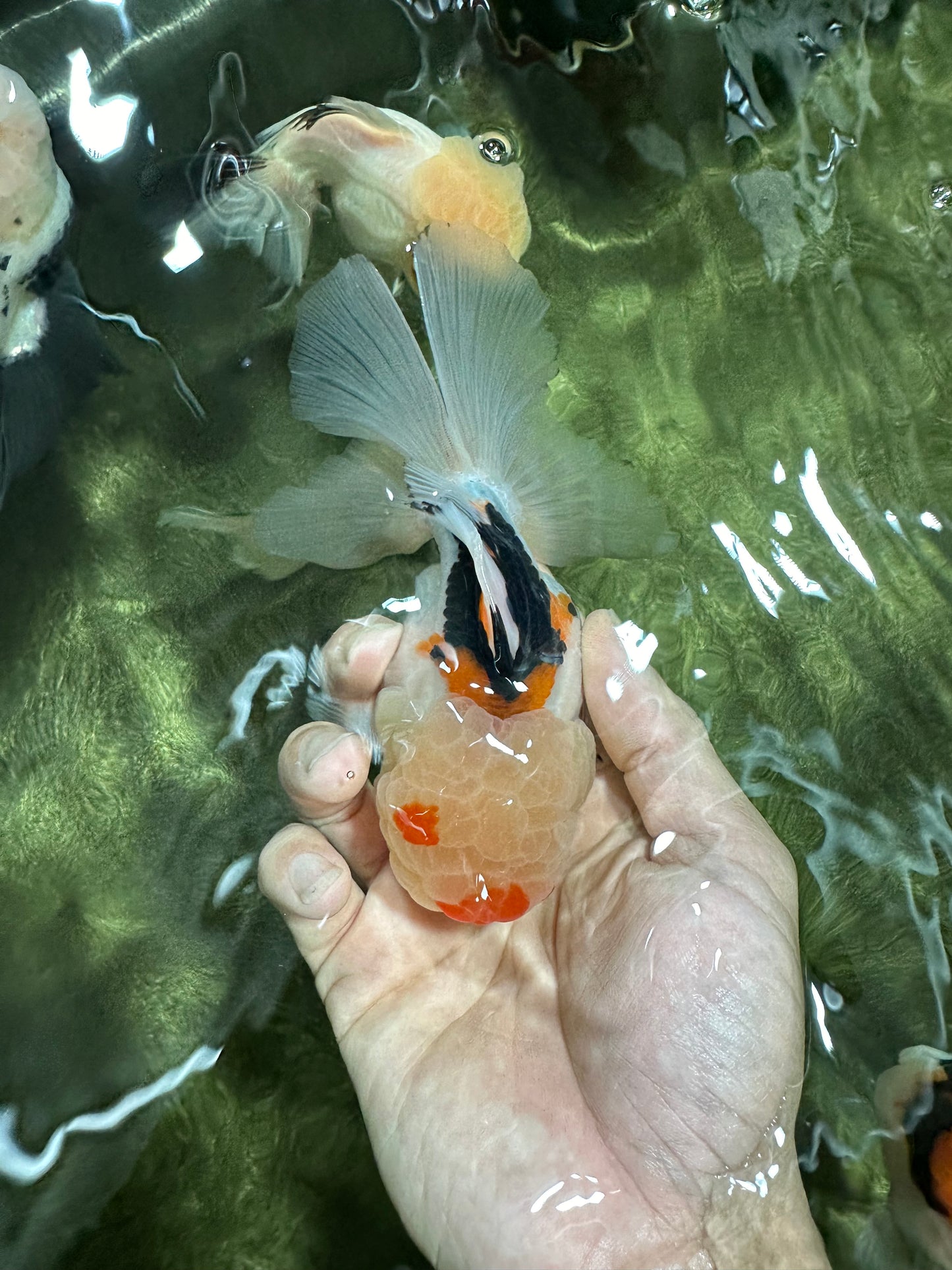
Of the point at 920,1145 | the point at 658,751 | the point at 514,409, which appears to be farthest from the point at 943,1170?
the point at 514,409

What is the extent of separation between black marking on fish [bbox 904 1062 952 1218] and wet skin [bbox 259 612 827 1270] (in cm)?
19

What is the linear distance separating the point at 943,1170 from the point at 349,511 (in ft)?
4.33

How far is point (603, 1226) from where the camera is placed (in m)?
1.35

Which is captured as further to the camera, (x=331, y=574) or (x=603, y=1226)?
(x=331, y=574)

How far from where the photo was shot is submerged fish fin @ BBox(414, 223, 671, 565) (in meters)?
1.54

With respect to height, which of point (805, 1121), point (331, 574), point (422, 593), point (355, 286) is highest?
point (355, 286)

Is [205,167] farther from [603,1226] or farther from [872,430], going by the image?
[603,1226]

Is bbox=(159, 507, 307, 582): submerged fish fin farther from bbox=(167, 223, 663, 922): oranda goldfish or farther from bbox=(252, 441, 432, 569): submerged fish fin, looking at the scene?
bbox=(252, 441, 432, 569): submerged fish fin

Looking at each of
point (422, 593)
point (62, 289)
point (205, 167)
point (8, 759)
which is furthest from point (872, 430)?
point (8, 759)

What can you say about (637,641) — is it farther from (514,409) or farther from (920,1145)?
(920,1145)

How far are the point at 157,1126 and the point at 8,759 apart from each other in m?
0.72

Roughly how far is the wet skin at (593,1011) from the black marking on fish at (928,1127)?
7.3 inches

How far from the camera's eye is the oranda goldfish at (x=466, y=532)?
128cm

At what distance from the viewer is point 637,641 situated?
1896 mm
